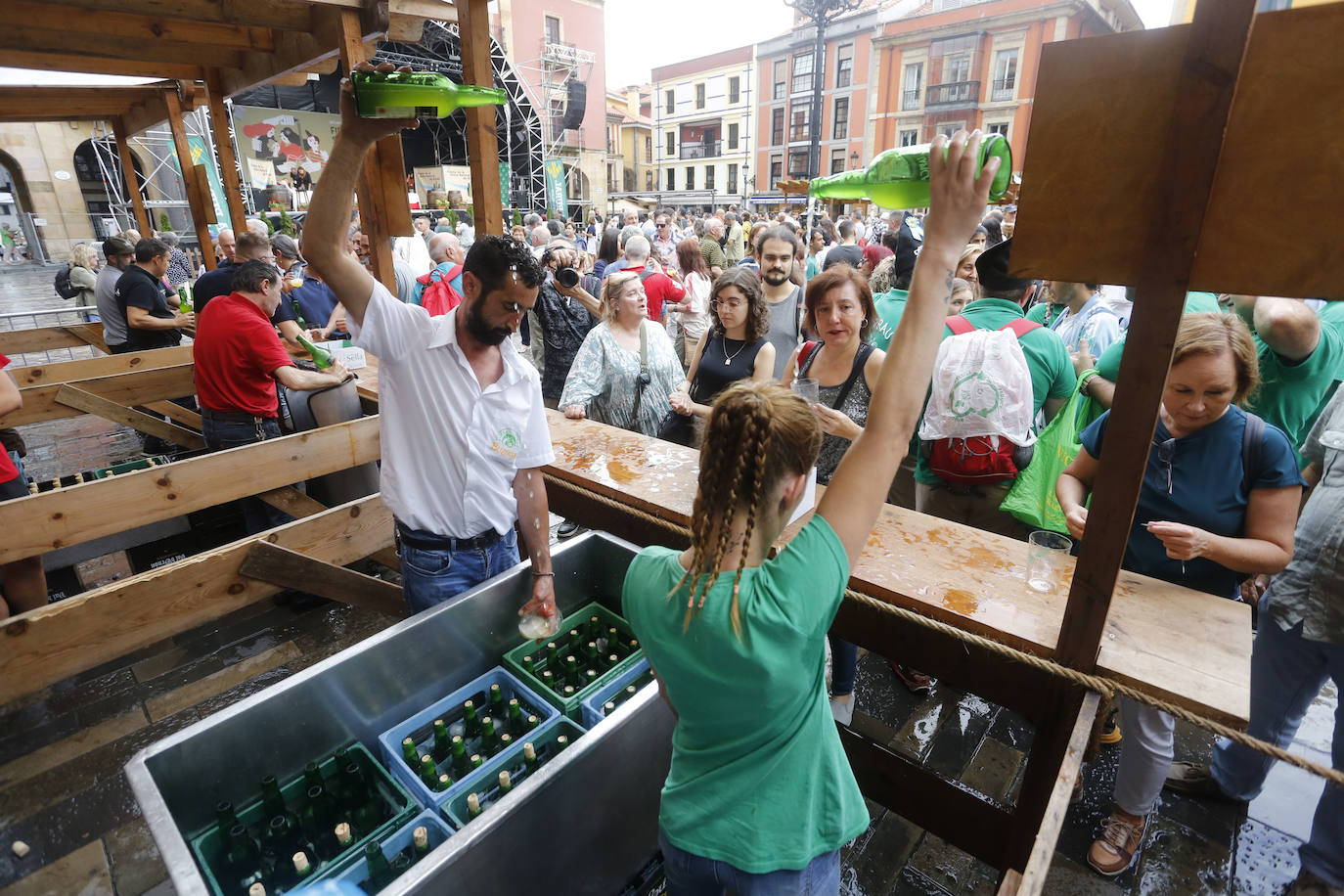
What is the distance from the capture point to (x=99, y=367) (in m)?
5.29

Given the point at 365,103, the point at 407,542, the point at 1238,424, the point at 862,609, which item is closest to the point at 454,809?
the point at 407,542

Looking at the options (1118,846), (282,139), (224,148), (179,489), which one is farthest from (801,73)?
(1118,846)

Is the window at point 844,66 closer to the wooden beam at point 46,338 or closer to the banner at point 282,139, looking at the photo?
the banner at point 282,139

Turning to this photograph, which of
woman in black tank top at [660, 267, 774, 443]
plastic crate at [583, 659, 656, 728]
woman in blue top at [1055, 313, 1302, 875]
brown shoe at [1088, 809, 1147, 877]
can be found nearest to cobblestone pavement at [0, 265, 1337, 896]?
brown shoe at [1088, 809, 1147, 877]

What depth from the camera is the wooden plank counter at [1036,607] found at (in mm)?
1500

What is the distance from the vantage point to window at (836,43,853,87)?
106ft

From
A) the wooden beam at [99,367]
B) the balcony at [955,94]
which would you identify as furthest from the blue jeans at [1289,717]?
→ the balcony at [955,94]

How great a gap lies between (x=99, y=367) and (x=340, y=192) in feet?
17.5

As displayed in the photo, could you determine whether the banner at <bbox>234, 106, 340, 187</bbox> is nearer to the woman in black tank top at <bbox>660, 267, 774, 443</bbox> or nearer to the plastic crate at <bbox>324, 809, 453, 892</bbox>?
the woman in black tank top at <bbox>660, 267, 774, 443</bbox>

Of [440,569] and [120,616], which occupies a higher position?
[440,569]

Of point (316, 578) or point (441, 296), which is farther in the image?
point (441, 296)

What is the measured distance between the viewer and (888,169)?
5.42 ft

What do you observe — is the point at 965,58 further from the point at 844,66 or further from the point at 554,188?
the point at 554,188

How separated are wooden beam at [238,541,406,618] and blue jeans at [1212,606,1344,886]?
3.19m
